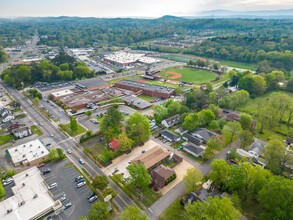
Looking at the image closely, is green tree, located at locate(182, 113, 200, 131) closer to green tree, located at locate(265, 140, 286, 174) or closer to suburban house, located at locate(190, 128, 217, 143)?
suburban house, located at locate(190, 128, 217, 143)

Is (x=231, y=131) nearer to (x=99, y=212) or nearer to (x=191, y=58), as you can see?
(x=99, y=212)

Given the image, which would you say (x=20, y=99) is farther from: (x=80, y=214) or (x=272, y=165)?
(x=272, y=165)

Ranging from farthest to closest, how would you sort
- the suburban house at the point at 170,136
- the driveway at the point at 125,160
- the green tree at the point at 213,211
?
1. the suburban house at the point at 170,136
2. the driveway at the point at 125,160
3. the green tree at the point at 213,211

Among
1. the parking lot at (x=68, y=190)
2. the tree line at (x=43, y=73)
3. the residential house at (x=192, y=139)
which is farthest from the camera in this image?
the tree line at (x=43, y=73)

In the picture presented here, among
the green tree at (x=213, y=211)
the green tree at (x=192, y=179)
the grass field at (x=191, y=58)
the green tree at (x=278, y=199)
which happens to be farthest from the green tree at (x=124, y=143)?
the grass field at (x=191, y=58)

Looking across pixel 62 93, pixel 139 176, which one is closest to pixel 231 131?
pixel 139 176

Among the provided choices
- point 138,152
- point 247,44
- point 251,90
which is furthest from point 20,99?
point 247,44

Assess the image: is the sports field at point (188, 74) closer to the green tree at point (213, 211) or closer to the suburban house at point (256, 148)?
the suburban house at point (256, 148)
